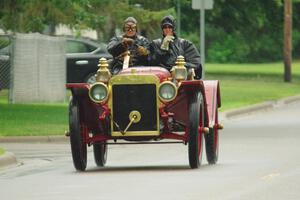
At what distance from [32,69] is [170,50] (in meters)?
16.6

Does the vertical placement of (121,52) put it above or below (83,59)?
above

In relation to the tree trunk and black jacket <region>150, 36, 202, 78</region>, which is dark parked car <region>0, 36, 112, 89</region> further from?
black jacket <region>150, 36, 202, 78</region>

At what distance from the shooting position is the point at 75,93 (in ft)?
53.6

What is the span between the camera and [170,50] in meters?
17.1

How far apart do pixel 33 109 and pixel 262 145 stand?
31.6 ft

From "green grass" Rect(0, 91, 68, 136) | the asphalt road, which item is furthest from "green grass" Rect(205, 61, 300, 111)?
the asphalt road

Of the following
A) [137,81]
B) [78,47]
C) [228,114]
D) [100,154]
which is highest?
[137,81]

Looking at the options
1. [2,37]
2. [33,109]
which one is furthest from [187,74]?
[2,37]

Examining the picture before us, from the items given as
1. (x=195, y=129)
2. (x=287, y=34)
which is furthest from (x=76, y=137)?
(x=287, y=34)

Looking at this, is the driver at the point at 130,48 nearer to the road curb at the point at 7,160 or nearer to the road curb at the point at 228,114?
the road curb at the point at 7,160

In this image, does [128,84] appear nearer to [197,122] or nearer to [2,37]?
[197,122]

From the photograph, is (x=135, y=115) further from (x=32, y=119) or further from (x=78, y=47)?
(x=78, y=47)

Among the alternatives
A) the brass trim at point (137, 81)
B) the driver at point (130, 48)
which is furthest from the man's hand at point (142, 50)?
the brass trim at point (137, 81)

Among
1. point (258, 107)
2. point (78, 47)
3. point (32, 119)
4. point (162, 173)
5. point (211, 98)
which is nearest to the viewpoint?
point (162, 173)
